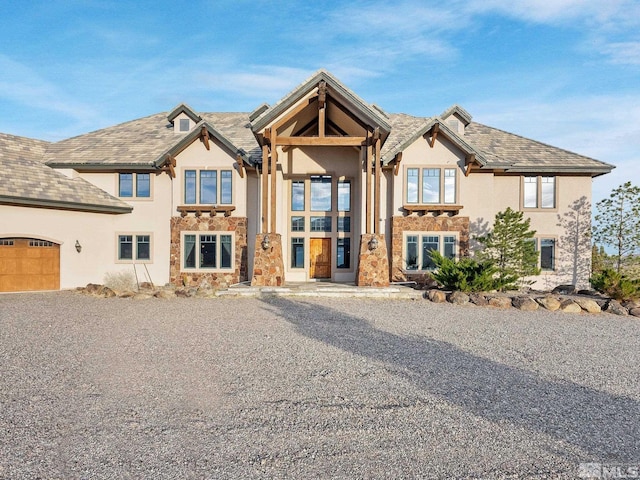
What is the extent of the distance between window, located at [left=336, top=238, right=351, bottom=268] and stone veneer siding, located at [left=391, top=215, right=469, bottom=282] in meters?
1.82

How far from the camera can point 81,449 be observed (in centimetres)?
357

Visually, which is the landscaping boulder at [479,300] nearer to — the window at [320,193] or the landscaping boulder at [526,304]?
the landscaping boulder at [526,304]

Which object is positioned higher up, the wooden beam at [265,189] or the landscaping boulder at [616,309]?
the wooden beam at [265,189]

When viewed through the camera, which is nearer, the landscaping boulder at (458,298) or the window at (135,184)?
the landscaping boulder at (458,298)

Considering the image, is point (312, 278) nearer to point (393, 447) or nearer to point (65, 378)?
point (65, 378)

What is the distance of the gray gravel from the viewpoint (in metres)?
3.43

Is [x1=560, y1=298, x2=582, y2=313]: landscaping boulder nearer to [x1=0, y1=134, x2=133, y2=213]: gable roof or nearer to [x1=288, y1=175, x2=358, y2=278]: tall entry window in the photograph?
[x1=288, y1=175, x2=358, y2=278]: tall entry window

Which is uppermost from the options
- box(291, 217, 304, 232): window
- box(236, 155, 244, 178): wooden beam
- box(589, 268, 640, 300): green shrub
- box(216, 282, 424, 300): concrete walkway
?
box(236, 155, 244, 178): wooden beam

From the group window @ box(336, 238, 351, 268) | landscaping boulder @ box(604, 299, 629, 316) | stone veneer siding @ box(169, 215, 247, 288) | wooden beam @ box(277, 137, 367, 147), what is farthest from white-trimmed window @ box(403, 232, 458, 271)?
stone veneer siding @ box(169, 215, 247, 288)

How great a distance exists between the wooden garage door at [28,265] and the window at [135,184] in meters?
3.28

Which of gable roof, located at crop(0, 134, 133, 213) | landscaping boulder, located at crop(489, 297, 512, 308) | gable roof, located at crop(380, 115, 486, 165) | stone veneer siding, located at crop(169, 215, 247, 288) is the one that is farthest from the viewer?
stone veneer siding, located at crop(169, 215, 247, 288)

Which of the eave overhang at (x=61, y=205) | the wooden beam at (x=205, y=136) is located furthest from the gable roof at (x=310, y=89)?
the eave overhang at (x=61, y=205)

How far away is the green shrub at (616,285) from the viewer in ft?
39.4

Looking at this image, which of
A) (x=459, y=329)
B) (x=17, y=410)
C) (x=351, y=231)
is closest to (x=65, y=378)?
(x=17, y=410)
